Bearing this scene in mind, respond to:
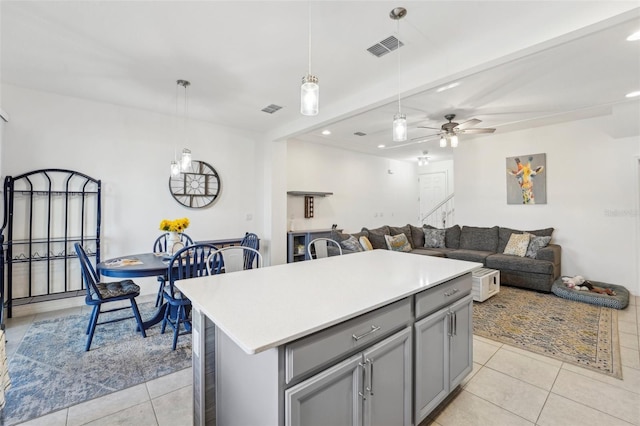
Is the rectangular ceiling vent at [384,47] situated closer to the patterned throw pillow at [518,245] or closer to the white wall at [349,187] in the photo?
the white wall at [349,187]

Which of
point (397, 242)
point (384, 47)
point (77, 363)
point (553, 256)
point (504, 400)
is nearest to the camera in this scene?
point (504, 400)

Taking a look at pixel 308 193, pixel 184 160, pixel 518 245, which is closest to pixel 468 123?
pixel 518 245

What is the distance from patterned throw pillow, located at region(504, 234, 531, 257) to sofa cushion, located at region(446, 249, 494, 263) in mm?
314

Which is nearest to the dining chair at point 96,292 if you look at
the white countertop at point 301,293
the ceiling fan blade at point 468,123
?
the white countertop at point 301,293

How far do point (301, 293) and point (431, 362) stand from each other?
907 millimetres

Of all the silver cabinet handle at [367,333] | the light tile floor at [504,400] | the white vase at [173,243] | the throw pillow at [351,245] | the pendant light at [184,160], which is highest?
the pendant light at [184,160]

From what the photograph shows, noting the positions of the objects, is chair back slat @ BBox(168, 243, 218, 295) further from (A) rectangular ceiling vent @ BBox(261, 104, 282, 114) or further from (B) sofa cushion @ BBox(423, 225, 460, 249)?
(B) sofa cushion @ BBox(423, 225, 460, 249)

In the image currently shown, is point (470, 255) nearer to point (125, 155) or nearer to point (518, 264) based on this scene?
point (518, 264)

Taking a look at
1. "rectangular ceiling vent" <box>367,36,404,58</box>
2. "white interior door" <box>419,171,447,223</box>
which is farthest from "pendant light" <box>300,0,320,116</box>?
"white interior door" <box>419,171,447,223</box>

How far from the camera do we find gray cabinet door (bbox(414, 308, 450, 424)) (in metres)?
1.56

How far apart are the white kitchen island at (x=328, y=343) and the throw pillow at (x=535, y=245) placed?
3.52m

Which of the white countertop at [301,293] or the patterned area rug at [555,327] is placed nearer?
the white countertop at [301,293]

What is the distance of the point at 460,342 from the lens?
1914 millimetres

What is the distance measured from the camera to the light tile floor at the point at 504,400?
1.75 m
